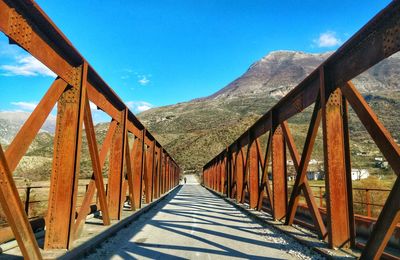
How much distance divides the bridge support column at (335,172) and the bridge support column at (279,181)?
4819 mm

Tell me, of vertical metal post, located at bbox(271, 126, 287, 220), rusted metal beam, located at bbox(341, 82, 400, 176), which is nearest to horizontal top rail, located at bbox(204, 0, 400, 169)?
rusted metal beam, located at bbox(341, 82, 400, 176)

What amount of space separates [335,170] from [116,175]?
23.7 ft

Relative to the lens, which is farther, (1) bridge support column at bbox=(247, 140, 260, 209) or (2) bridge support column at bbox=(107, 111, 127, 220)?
(1) bridge support column at bbox=(247, 140, 260, 209)

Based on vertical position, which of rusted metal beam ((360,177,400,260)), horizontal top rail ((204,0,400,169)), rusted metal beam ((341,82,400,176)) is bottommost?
rusted metal beam ((360,177,400,260))

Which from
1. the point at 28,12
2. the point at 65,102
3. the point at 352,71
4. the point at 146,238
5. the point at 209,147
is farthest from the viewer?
the point at 209,147

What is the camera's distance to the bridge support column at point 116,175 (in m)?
11.6

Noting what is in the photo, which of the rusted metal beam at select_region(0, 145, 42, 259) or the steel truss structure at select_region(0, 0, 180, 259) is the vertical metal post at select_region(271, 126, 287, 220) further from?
the rusted metal beam at select_region(0, 145, 42, 259)

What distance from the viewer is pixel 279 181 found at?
12.2 metres

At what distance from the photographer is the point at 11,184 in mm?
4398

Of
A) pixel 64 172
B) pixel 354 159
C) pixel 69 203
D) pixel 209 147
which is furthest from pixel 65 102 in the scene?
pixel 209 147

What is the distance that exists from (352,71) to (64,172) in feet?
19.0

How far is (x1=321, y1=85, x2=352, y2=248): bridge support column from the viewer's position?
278 inches

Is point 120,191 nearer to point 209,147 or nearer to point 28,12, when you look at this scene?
point 28,12

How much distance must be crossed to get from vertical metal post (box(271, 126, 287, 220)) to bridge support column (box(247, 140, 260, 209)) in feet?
14.9
